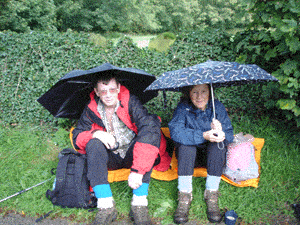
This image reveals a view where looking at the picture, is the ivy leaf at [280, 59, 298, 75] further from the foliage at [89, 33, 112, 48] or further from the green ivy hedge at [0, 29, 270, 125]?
the foliage at [89, 33, 112, 48]

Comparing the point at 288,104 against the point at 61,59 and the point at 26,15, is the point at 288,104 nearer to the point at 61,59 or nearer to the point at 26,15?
the point at 61,59

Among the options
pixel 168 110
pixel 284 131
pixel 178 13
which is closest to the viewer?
pixel 284 131

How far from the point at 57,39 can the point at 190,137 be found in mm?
3230

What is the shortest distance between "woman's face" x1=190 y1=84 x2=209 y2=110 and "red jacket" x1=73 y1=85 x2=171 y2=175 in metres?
0.47

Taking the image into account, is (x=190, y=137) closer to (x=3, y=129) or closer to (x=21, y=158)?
(x=21, y=158)

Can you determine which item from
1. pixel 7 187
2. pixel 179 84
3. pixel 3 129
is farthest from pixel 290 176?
pixel 3 129

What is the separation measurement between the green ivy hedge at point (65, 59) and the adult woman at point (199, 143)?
4.26ft

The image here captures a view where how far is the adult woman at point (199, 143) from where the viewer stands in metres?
2.37

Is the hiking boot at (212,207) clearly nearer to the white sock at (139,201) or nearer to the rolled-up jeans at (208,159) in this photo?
the rolled-up jeans at (208,159)

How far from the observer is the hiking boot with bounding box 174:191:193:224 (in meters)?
2.35

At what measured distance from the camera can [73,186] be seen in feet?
8.27

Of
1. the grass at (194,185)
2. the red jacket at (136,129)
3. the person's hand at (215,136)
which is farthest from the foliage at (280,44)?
the red jacket at (136,129)

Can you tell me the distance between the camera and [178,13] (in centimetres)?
2481

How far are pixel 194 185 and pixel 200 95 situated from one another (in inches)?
45.4
